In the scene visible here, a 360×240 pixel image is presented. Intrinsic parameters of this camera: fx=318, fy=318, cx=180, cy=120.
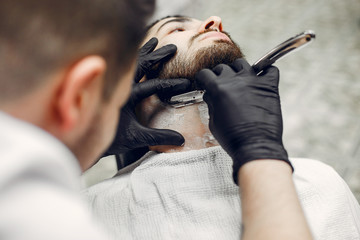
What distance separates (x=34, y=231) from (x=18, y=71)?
7.8 inches

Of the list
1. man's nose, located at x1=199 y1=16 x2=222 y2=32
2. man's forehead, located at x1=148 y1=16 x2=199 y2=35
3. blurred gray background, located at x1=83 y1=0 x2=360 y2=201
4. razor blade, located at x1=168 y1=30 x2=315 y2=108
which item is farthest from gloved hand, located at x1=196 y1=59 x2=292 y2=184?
blurred gray background, located at x1=83 y1=0 x2=360 y2=201

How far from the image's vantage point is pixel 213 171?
91cm

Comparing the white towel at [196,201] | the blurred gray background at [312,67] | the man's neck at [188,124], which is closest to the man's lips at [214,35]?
the man's neck at [188,124]

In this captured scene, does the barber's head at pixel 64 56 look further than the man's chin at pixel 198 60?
No

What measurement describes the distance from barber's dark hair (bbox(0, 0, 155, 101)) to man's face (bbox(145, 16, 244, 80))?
23.5 inches

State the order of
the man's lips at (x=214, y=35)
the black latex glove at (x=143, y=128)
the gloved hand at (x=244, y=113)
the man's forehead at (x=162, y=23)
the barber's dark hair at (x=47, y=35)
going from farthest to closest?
the man's forehead at (x=162, y=23) < the man's lips at (x=214, y=35) < the black latex glove at (x=143, y=128) < the gloved hand at (x=244, y=113) < the barber's dark hair at (x=47, y=35)

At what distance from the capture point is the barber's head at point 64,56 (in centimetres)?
39

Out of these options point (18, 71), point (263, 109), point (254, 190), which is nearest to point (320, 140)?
point (263, 109)

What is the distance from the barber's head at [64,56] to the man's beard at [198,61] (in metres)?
0.54

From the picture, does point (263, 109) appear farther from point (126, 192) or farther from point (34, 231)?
point (34, 231)

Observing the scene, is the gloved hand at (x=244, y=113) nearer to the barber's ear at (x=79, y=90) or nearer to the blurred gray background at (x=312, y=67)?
the barber's ear at (x=79, y=90)

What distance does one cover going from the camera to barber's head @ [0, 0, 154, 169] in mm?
394

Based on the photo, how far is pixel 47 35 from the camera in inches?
15.8

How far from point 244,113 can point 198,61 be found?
30 centimetres
